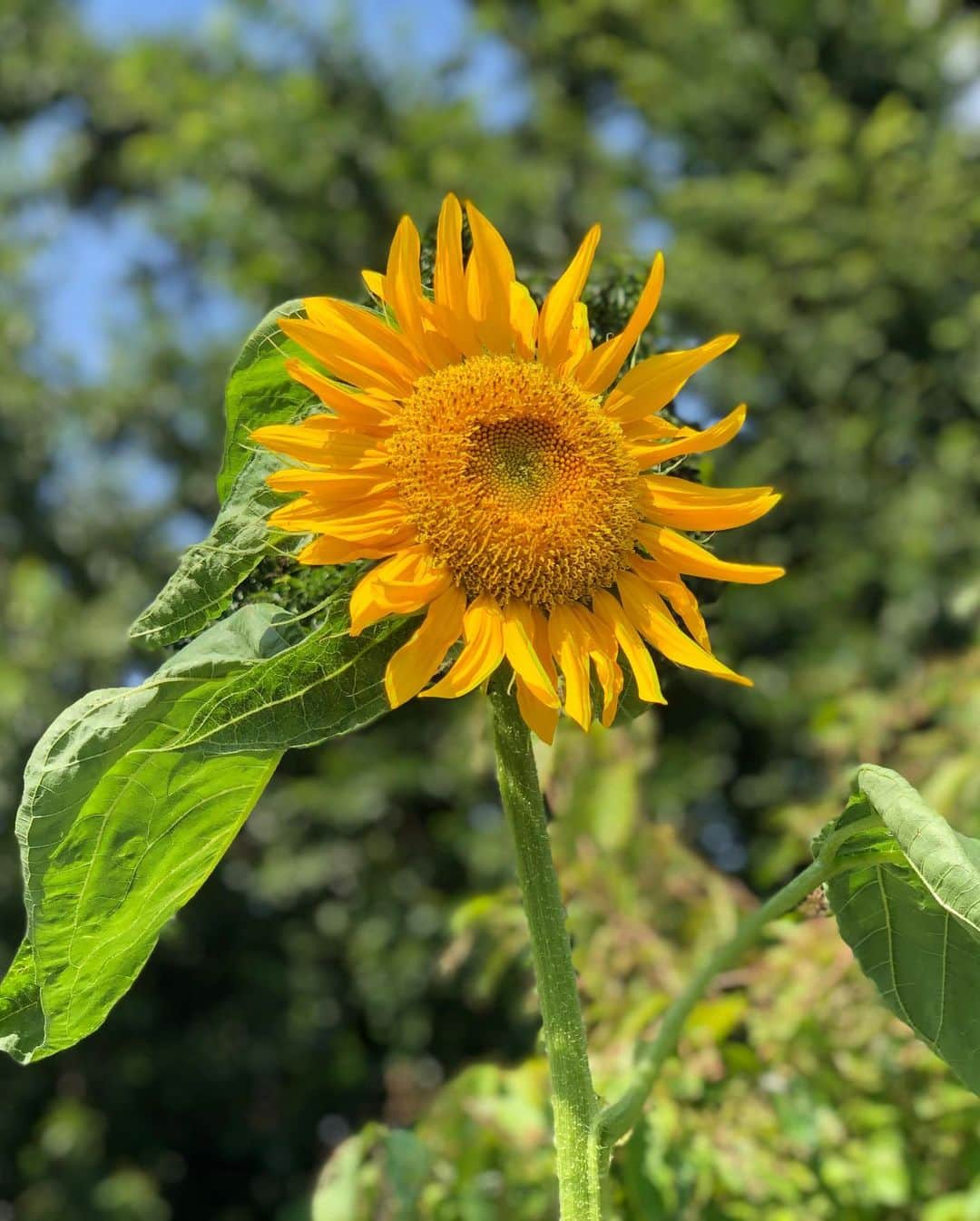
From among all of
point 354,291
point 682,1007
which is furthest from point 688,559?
point 354,291

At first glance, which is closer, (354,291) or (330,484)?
(330,484)

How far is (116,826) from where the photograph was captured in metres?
0.57

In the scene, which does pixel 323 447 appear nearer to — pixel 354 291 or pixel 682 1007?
pixel 682 1007

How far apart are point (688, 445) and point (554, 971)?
0.81 ft

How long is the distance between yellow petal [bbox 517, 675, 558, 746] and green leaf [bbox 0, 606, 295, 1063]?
104 millimetres

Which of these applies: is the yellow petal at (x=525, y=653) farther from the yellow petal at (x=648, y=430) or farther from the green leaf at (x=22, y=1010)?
the green leaf at (x=22, y=1010)

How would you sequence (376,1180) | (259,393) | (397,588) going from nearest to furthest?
(397,588) → (259,393) → (376,1180)

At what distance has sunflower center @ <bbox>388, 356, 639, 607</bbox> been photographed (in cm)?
57

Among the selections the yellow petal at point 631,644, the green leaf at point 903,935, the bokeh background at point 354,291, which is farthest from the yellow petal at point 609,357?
the bokeh background at point 354,291

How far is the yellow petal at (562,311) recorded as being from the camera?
61cm

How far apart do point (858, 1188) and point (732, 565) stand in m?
0.72

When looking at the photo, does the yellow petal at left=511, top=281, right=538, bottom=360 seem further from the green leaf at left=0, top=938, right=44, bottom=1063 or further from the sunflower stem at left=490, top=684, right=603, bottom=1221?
the green leaf at left=0, top=938, right=44, bottom=1063

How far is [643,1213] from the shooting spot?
0.92 m

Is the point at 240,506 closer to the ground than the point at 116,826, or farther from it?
farther from it
